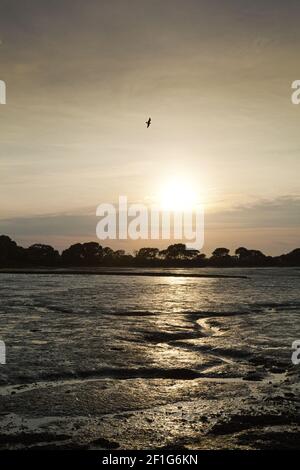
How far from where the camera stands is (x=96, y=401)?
42.5 ft

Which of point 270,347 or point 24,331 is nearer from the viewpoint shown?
point 270,347

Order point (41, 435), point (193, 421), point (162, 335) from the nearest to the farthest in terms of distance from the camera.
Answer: point (41, 435), point (193, 421), point (162, 335)

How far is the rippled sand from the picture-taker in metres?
10.5

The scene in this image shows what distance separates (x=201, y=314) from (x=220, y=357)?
46.3 feet

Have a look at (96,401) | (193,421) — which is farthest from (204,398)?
(96,401)

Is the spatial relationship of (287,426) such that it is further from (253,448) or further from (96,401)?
(96,401)

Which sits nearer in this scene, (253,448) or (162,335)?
(253,448)

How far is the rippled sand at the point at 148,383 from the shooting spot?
1048 cm

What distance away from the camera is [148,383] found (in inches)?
583

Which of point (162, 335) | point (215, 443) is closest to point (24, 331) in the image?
point (162, 335)

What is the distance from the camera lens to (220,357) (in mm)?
18734

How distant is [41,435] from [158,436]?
2.49 m

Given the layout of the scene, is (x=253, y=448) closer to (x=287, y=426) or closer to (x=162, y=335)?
Result: (x=287, y=426)

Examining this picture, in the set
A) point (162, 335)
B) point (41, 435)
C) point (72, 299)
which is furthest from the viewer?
point (72, 299)
